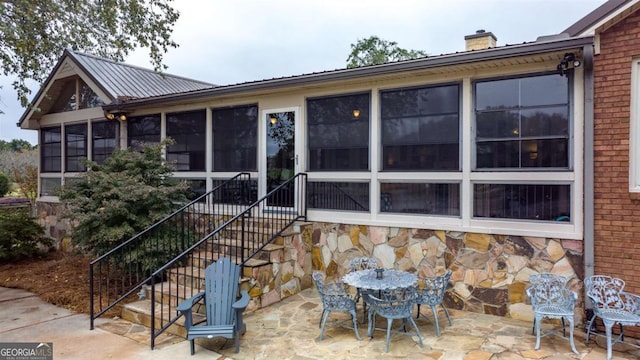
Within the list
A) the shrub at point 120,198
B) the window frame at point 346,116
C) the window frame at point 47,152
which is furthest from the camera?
the window frame at point 47,152

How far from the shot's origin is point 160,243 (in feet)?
21.0

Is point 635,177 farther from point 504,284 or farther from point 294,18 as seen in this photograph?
point 294,18

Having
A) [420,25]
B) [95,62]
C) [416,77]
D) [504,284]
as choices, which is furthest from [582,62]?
[420,25]

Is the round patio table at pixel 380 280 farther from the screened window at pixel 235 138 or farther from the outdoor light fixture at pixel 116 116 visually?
the outdoor light fixture at pixel 116 116

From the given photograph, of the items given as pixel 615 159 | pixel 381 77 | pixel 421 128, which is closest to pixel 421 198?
pixel 421 128

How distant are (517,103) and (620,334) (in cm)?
298

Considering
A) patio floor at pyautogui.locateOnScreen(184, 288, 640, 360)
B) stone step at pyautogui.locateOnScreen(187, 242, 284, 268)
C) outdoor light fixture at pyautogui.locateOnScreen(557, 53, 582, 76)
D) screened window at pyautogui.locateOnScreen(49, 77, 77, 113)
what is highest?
screened window at pyautogui.locateOnScreen(49, 77, 77, 113)

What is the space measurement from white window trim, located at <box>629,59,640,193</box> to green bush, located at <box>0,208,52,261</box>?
11758 mm

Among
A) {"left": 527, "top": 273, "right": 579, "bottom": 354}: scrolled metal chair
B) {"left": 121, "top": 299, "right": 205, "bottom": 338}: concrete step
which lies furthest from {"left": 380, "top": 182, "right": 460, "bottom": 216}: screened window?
{"left": 121, "top": 299, "right": 205, "bottom": 338}: concrete step

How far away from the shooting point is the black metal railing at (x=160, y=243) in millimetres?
5926

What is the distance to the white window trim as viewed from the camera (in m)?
4.33

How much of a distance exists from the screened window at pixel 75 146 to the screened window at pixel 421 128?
8.03 metres

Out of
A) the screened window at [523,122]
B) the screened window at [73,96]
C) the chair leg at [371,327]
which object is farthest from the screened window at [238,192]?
the screened window at [73,96]

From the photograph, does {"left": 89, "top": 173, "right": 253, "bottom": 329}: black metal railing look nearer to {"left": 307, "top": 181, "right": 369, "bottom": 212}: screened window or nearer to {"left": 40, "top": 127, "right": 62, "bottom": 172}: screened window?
{"left": 307, "top": 181, "right": 369, "bottom": 212}: screened window
